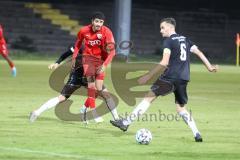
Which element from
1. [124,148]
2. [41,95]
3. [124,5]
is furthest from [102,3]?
[124,148]

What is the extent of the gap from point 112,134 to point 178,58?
6.78 ft

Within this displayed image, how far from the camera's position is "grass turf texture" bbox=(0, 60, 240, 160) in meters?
12.5

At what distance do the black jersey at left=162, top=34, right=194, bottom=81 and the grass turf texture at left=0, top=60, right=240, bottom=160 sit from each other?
1.20m

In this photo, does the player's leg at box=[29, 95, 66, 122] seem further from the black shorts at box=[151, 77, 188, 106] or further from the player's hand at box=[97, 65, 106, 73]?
the black shorts at box=[151, 77, 188, 106]

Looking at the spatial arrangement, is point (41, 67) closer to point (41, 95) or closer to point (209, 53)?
point (41, 95)

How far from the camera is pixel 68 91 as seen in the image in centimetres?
1689

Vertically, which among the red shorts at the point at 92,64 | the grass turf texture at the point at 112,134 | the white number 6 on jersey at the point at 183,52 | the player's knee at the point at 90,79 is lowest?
the grass turf texture at the point at 112,134

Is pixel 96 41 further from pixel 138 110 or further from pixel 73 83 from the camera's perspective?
pixel 138 110

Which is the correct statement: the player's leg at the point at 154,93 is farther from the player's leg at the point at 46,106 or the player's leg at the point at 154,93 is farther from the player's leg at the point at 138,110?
the player's leg at the point at 46,106

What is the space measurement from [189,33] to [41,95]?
124ft

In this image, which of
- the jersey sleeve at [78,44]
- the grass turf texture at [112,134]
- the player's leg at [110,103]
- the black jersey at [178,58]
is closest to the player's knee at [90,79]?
the player's leg at [110,103]

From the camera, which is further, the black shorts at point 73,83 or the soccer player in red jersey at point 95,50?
the black shorts at point 73,83

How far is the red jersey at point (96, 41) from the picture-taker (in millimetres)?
16578

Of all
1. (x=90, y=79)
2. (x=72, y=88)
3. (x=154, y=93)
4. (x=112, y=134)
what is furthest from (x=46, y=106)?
(x=154, y=93)
